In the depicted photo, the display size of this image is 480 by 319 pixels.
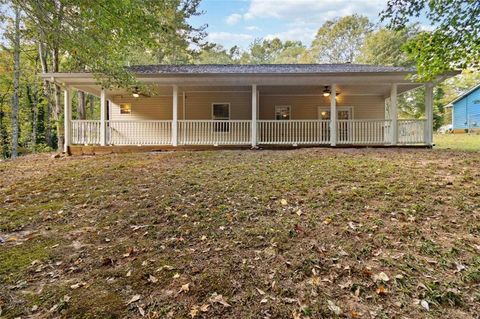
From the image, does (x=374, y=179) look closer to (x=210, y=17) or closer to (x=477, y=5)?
(x=477, y=5)

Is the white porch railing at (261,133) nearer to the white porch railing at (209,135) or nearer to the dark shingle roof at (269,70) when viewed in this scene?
the white porch railing at (209,135)

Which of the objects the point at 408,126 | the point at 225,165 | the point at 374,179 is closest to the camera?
the point at 374,179

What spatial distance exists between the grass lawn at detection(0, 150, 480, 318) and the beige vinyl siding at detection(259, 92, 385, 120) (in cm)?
845

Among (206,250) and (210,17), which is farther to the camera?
(210,17)

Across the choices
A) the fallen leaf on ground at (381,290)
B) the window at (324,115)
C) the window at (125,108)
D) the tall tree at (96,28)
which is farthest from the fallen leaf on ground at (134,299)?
the window at (324,115)

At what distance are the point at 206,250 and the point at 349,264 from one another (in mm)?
1492

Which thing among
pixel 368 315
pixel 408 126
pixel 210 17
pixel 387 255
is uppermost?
pixel 210 17

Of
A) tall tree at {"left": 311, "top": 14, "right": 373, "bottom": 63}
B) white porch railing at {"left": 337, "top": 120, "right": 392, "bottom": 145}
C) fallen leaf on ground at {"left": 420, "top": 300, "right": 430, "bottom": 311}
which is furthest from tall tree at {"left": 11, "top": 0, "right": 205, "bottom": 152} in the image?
tall tree at {"left": 311, "top": 14, "right": 373, "bottom": 63}

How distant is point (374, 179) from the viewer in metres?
5.64

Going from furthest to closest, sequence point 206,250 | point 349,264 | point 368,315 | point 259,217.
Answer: point 259,217, point 206,250, point 349,264, point 368,315

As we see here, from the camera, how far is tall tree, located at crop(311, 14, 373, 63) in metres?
33.1

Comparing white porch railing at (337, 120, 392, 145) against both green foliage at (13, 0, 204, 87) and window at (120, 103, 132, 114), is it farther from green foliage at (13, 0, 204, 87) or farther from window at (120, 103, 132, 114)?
window at (120, 103, 132, 114)

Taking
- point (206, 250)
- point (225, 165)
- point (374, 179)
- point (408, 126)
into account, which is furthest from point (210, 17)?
point (206, 250)

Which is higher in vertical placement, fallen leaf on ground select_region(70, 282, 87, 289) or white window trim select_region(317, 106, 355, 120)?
white window trim select_region(317, 106, 355, 120)
